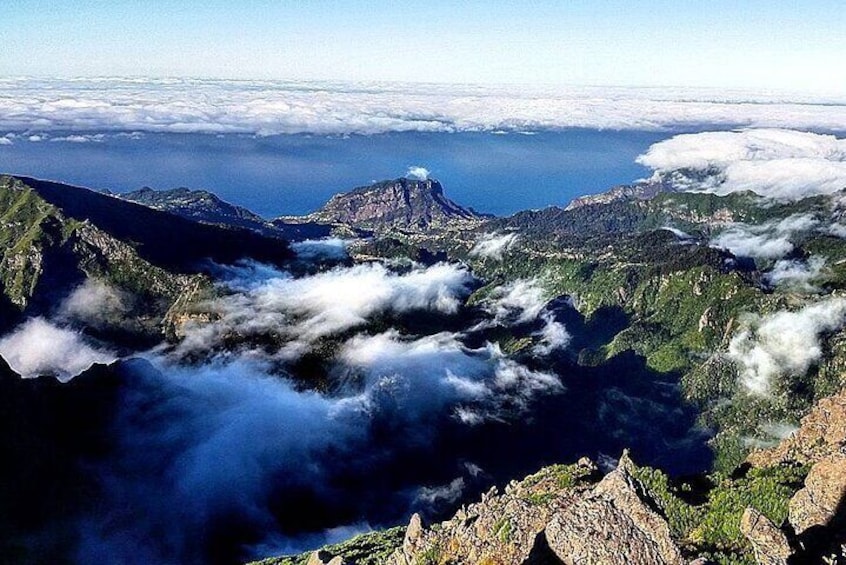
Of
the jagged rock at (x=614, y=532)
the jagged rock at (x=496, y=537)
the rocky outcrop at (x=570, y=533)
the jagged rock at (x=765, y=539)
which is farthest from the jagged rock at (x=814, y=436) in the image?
the jagged rock at (x=614, y=532)

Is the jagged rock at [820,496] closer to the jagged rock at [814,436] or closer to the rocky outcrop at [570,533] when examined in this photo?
the rocky outcrop at [570,533]

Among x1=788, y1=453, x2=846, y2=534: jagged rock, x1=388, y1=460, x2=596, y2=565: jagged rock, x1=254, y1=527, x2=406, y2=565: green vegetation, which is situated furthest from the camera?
x1=254, y1=527, x2=406, y2=565: green vegetation

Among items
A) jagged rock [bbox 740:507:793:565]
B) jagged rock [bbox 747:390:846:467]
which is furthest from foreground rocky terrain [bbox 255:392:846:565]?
jagged rock [bbox 747:390:846:467]

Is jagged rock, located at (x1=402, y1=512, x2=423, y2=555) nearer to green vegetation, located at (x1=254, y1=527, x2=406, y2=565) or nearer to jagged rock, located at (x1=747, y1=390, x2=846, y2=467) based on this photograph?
green vegetation, located at (x1=254, y1=527, x2=406, y2=565)

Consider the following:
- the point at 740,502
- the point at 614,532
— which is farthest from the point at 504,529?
the point at 740,502

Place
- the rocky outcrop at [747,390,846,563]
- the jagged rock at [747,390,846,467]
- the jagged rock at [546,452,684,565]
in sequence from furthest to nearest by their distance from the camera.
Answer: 1. the jagged rock at [747,390,846,467]
2. the jagged rock at [546,452,684,565]
3. the rocky outcrop at [747,390,846,563]

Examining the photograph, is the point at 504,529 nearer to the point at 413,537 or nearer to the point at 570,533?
the point at 570,533

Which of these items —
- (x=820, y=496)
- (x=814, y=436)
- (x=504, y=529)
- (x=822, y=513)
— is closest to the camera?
(x=822, y=513)

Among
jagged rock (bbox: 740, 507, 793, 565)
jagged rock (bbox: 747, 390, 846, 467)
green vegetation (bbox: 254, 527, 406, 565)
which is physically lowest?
green vegetation (bbox: 254, 527, 406, 565)
